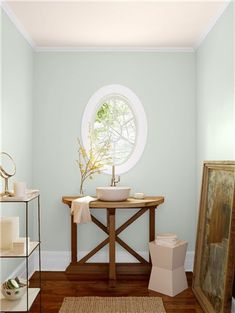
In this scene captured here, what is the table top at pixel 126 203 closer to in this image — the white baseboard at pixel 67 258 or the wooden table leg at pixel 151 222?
the wooden table leg at pixel 151 222

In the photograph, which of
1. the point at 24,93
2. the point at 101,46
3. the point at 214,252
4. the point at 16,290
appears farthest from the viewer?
the point at 101,46

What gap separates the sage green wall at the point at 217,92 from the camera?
3.28 m

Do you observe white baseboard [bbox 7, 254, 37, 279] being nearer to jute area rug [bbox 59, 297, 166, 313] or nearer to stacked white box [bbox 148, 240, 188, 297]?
jute area rug [bbox 59, 297, 166, 313]

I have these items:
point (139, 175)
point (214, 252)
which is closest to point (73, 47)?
point (139, 175)

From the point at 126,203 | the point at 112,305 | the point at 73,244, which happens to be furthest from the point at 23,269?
the point at 126,203

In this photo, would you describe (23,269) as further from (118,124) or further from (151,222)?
(118,124)

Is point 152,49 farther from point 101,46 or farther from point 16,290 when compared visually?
point 16,290

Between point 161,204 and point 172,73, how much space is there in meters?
1.59

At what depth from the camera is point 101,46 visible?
15.0 ft

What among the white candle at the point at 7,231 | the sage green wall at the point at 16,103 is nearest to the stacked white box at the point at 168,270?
the sage green wall at the point at 16,103

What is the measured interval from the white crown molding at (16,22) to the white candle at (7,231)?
1.89 m

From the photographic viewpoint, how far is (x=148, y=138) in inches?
183

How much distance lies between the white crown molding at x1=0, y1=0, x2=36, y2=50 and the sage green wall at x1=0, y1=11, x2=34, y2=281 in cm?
4

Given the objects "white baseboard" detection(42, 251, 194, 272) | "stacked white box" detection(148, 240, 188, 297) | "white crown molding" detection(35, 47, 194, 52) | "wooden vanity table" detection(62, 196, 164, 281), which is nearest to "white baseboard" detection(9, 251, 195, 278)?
"white baseboard" detection(42, 251, 194, 272)
